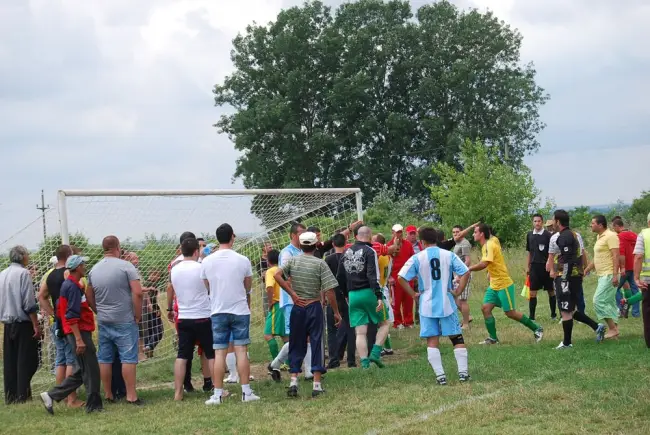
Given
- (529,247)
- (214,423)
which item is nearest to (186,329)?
(214,423)

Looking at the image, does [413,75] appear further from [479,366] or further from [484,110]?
[479,366]

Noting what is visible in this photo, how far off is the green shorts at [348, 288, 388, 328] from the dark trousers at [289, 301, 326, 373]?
1.30 meters

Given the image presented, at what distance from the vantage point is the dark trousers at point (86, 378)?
9.06m

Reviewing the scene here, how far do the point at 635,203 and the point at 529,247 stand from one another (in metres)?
39.4

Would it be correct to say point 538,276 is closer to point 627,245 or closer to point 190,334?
point 627,245

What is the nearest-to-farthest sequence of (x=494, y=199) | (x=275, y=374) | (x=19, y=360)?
(x=19, y=360), (x=275, y=374), (x=494, y=199)

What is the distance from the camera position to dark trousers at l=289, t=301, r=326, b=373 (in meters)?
9.24

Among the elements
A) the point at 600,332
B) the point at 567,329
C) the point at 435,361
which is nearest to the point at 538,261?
the point at 600,332

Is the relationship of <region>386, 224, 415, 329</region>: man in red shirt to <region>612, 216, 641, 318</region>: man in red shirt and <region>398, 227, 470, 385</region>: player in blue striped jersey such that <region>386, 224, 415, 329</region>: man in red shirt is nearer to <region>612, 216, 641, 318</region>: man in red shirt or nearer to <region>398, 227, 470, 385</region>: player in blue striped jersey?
<region>612, 216, 641, 318</region>: man in red shirt

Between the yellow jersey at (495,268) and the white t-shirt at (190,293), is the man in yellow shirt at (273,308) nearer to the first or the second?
the white t-shirt at (190,293)

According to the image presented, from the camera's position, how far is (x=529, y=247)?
14867 mm

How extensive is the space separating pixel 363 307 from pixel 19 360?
171 inches

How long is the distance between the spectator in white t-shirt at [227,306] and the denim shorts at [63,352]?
1.83 metres

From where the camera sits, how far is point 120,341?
9453 millimetres
